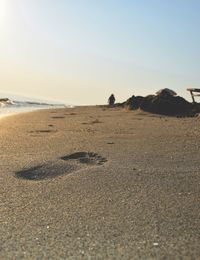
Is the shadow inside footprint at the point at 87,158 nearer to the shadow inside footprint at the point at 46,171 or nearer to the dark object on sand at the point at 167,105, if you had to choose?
the shadow inside footprint at the point at 46,171

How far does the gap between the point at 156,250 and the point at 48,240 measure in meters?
0.72

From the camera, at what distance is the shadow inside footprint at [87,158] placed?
5770mm

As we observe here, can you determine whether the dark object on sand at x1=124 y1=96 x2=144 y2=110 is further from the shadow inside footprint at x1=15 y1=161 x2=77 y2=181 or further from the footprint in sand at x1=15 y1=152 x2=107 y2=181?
the shadow inside footprint at x1=15 y1=161 x2=77 y2=181

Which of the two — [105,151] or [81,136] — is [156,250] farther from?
[81,136]

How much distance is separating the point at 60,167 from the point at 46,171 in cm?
20

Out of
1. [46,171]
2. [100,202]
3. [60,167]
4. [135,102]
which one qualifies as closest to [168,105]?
[135,102]

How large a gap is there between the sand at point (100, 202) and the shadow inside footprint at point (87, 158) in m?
0.01

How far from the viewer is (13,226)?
3.50 meters

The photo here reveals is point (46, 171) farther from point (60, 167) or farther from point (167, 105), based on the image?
point (167, 105)

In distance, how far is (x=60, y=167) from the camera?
17.7ft

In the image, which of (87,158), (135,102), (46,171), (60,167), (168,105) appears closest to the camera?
(46,171)

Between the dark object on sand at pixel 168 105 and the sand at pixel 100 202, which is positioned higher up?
the dark object on sand at pixel 168 105

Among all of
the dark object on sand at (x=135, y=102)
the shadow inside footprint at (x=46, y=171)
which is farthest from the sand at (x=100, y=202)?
the dark object on sand at (x=135, y=102)

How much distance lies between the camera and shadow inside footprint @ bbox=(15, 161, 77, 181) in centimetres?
505
